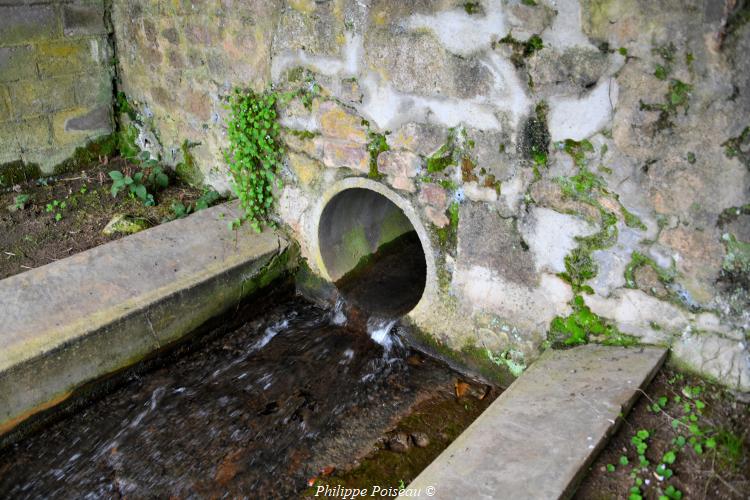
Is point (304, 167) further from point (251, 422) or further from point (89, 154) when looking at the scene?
point (89, 154)

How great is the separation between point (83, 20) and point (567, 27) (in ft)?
11.6

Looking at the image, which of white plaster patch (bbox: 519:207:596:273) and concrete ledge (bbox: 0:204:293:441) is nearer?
white plaster patch (bbox: 519:207:596:273)

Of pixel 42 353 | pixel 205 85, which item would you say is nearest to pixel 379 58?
pixel 205 85

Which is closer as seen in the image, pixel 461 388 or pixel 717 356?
Answer: pixel 717 356

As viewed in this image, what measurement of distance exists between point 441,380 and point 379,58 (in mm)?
1613

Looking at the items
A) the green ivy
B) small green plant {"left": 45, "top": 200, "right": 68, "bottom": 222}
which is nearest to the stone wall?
the green ivy

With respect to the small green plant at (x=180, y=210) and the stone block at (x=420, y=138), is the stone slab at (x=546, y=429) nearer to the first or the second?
the stone block at (x=420, y=138)

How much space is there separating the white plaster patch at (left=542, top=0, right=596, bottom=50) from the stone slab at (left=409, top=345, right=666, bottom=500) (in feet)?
4.05

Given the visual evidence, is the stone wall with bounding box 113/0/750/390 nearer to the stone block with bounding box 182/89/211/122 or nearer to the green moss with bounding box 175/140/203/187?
the stone block with bounding box 182/89/211/122

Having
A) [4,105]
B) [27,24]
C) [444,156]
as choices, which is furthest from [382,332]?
[27,24]

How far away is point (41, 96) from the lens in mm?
4324

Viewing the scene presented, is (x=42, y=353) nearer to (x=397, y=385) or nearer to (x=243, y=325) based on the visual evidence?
(x=243, y=325)

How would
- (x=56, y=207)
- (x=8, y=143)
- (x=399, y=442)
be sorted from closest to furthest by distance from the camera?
1. (x=399, y=442)
2. (x=56, y=207)
3. (x=8, y=143)

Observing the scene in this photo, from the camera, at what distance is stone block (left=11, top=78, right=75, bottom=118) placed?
166 inches
